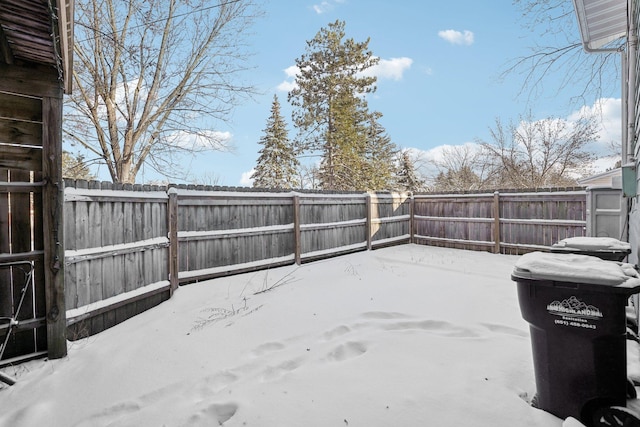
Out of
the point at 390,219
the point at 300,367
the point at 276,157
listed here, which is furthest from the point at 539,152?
the point at 300,367

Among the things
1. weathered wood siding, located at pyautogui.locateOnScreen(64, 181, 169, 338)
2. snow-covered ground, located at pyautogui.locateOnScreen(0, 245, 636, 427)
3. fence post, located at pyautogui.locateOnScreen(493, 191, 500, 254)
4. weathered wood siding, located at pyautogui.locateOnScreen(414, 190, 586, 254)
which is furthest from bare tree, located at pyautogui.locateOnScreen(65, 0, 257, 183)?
fence post, located at pyautogui.locateOnScreen(493, 191, 500, 254)

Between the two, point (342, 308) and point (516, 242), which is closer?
point (342, 308)

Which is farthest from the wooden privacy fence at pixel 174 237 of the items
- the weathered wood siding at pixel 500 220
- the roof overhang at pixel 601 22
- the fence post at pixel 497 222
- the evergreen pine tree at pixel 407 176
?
the evergreen pine tree at pixel 407 176

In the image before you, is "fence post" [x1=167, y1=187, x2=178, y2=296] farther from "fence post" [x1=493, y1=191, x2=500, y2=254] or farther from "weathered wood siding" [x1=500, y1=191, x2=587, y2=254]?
"weathered wood siding" [x1=500, y1=191, x2=587, y2=254]

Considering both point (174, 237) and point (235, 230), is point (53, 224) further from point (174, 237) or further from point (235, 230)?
point (235, 230)

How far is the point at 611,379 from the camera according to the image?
1.71 metres

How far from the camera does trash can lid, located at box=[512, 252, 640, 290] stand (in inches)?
65.5

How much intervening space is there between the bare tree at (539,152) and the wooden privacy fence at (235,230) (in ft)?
32.0

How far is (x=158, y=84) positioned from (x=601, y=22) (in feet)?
36.8

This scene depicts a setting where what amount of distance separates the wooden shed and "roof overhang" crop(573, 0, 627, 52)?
599 cm

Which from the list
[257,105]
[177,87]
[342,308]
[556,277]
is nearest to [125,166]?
[177,87]

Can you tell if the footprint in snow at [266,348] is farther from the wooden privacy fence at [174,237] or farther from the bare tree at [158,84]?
the bare tree at [158,84]

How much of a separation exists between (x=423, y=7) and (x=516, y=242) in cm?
623

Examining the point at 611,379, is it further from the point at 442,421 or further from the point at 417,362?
the point at 417,362
